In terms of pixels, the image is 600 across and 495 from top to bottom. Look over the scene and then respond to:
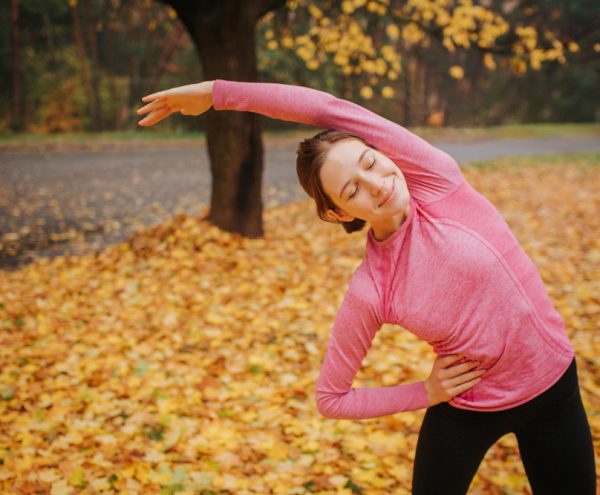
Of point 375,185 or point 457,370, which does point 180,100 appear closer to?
point 375,185

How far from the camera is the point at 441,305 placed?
1448 millimetres

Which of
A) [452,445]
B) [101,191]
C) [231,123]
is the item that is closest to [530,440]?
[452,445]

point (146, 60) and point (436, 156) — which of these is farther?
point (146, 60)

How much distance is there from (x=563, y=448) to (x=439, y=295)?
644 mm

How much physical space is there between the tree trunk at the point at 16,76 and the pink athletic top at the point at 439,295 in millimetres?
24119

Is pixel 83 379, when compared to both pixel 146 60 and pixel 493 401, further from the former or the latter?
pixel 146 60

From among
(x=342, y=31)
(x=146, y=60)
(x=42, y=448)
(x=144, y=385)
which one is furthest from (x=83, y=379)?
(x=146, y=60)

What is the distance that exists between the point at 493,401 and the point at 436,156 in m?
0.72

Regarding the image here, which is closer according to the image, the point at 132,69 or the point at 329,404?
the point at 329,404

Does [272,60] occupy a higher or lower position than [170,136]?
higher

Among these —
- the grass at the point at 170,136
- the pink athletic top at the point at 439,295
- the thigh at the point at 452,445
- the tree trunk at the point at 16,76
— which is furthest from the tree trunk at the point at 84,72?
the thigh at the point at 452,445

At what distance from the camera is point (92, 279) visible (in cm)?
552

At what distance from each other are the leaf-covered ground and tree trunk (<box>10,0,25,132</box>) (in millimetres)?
19030

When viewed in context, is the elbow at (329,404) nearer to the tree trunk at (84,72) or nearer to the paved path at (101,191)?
the paved path at (101,191)
